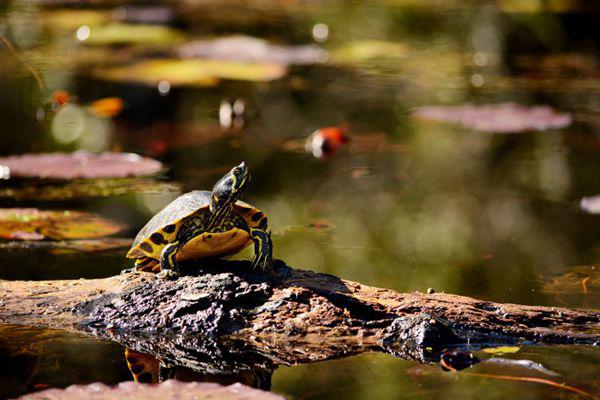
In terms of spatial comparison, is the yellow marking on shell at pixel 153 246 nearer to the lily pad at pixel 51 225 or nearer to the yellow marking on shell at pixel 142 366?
the yellow marking on shell at pixel 142 366

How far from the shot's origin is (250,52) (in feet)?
27.5

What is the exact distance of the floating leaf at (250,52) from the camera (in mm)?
8266

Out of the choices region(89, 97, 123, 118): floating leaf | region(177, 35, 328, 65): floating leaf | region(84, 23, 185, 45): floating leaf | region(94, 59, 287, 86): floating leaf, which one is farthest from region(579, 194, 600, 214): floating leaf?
region(84, 23, 185, 45): floating leaf

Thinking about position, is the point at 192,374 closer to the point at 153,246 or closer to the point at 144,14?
the point at 153,246

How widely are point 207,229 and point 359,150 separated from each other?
9.55ft

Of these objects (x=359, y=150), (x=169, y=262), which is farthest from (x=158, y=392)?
(x=359, y=150)

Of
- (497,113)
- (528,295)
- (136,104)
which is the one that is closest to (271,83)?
(136,104)

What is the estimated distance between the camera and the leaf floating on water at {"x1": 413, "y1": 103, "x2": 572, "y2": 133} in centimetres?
591

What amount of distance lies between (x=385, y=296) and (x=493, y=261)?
1.05 m

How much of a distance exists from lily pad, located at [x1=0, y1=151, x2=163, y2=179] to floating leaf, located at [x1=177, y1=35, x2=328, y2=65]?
10.6ft

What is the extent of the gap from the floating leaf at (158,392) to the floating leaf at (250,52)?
621cm

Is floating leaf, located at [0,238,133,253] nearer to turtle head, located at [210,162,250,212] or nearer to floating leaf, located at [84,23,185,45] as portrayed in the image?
turtle head, located at [210,162,250,212]

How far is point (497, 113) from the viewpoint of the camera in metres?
6.15

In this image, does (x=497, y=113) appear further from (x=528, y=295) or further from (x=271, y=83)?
(x=528, y=295)
